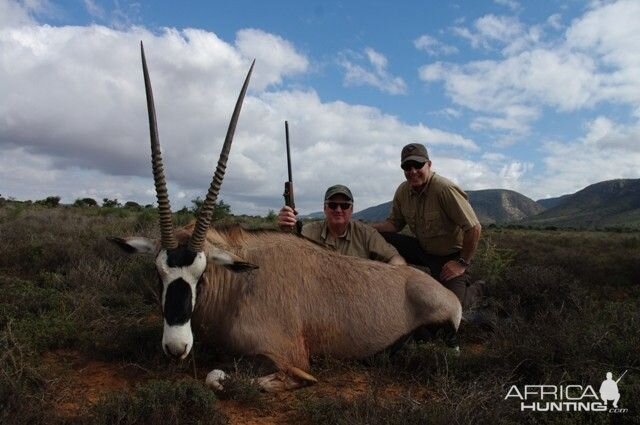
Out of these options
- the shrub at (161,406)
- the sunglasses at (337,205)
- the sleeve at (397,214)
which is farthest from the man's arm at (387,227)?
the shrub at (161,406)

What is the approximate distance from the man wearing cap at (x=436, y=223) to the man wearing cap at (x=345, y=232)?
507mm

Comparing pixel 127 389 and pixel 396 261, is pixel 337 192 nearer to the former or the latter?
pixel 396 261

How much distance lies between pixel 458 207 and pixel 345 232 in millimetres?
1449

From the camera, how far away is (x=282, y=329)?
4805 millimetres

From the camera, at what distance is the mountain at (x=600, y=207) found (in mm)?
118562

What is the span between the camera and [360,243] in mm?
6715

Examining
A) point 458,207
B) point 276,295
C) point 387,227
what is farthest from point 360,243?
point 276,295

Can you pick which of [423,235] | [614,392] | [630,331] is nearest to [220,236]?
[423,235]

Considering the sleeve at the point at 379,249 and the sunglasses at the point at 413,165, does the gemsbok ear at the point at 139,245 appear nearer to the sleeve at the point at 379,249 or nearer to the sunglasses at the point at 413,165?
the sleeve at the point at 379,249

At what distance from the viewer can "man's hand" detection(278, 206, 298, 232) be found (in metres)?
6.34

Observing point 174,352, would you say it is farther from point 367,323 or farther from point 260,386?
point 367,323

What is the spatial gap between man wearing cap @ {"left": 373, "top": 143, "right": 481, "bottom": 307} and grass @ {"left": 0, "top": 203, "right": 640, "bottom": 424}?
0.87 meters

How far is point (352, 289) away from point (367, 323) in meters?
0.37

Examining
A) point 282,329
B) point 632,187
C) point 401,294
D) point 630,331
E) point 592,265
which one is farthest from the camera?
point 632,187
